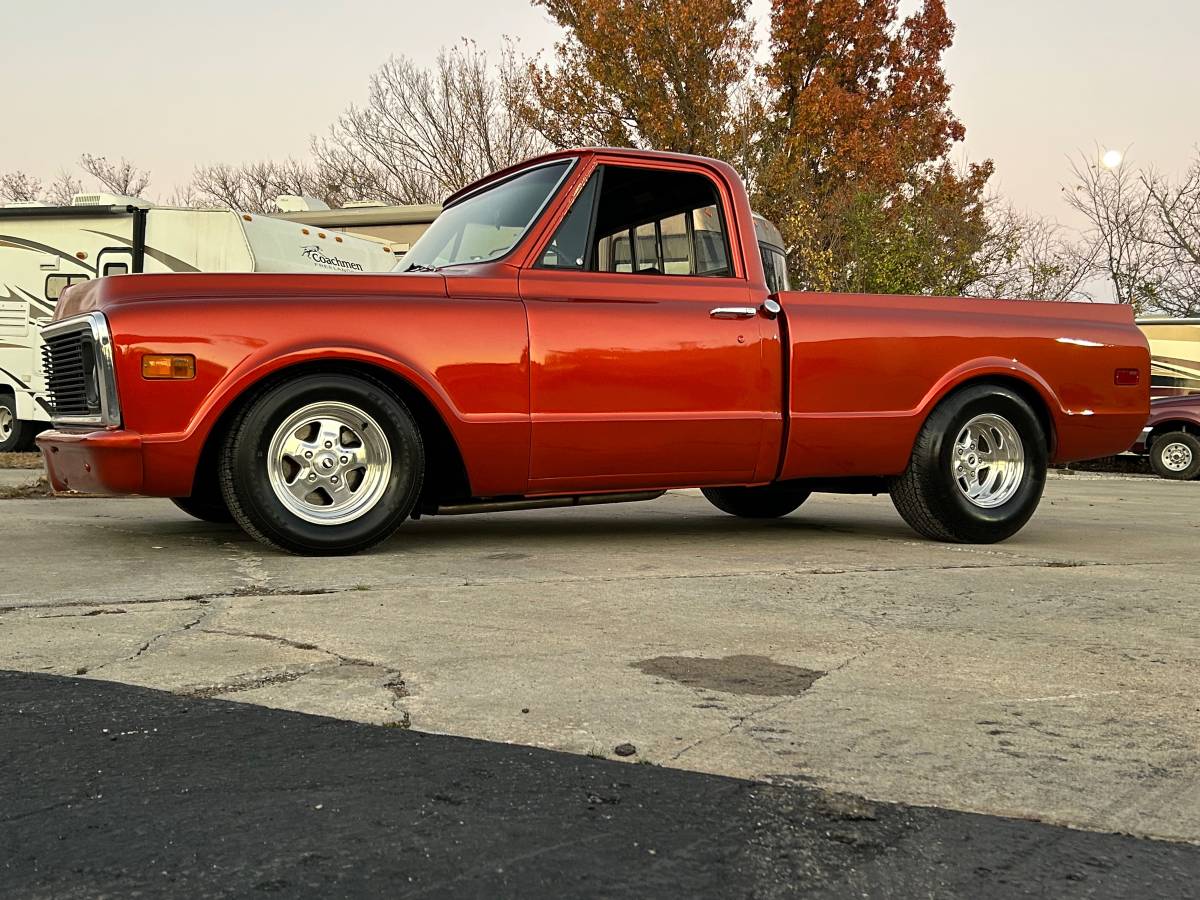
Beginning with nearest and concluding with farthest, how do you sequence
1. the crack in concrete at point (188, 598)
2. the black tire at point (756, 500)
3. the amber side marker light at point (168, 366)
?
the crack in concrete at point (188, 598)
the amber side marker light at point (168, 366)
the black tire at point (756, 500)

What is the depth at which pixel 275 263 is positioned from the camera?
14.5 metres

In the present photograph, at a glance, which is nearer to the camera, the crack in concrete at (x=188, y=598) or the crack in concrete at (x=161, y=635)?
A: the crack in concrete at (x=161, y=635)

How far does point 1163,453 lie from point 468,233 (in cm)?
1457

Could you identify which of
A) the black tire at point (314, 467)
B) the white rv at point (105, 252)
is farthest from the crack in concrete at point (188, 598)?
the white rv at point (105, 252)

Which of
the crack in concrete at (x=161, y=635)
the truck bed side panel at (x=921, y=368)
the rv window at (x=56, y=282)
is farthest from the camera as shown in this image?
the rv window at (x=56, y=282)

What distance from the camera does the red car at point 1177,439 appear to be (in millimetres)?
17812

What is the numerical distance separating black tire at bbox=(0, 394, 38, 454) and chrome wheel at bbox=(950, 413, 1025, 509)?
12946 mm

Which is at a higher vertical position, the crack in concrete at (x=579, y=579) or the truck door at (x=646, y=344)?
the truck door at (x=646, y=344)

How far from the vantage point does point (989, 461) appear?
6.82 m

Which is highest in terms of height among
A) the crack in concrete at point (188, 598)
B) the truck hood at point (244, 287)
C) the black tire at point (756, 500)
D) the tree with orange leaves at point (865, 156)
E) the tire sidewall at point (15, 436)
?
the tree with orange leaves at point (865, 156)

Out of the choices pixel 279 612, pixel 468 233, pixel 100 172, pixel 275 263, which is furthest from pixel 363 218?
pixel 100 172

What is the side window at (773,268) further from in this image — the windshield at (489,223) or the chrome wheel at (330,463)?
the chrome wheel at (330,463)

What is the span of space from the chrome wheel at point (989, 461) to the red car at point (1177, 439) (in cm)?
1217

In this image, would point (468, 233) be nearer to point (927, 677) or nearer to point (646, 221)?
point (646, 221)
